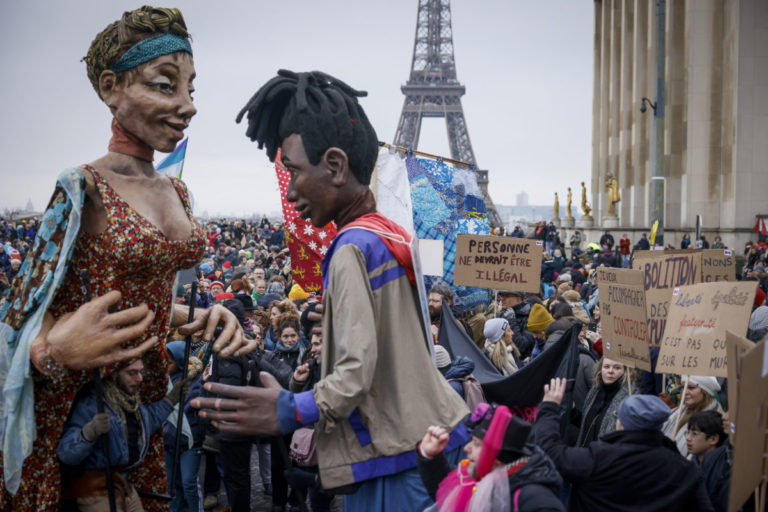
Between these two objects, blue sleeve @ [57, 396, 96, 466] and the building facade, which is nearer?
blue sleeve @ [57, 396, 96, 466]

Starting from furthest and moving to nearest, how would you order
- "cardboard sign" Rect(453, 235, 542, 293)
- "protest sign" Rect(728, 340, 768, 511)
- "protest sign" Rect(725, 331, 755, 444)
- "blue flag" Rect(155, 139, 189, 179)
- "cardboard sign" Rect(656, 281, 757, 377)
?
"cardboard sign" Rect(453, 235, 542, 293) → "blue flag" Rect(155, 139, 189, 179) → "cardboard sign" Rect(656, 281, 757, 377) → "protest sign" Rect(725, 331, 755, 444) → "protest sign" Rect(728, 340, 768, 511)

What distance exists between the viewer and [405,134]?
219ft

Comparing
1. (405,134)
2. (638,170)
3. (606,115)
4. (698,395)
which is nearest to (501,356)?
(698,395)

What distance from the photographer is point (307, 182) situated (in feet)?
9.59

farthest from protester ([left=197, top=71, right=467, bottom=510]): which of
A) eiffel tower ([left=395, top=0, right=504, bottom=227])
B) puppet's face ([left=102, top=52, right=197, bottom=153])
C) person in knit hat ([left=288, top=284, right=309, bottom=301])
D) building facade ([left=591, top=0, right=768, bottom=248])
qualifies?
eiffel tower ([left=395, top=0, right=504, bottom=227])

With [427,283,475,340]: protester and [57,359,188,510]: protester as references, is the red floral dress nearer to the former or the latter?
[57,359,188,510]: protester

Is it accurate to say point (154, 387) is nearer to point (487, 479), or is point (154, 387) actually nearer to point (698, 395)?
point (487, 479)

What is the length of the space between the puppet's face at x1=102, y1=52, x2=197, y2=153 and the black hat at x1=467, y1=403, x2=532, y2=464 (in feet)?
5.18

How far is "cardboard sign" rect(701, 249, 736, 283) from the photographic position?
737 centimetres

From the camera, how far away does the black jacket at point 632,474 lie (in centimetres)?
379

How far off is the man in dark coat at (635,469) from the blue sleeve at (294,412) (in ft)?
5.93

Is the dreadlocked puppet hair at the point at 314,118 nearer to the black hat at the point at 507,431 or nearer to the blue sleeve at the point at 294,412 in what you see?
the blue sleeve at the point at 294,412

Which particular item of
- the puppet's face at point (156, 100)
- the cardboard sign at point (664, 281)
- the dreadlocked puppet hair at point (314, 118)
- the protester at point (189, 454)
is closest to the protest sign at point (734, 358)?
the dreadlocked puppet hair at point (314, 118)

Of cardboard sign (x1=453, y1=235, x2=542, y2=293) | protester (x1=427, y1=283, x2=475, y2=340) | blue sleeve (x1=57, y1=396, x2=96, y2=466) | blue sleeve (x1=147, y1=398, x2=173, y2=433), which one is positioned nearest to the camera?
blue sleeve (x1=57, y1=396, x2=96, y2=466)
